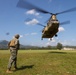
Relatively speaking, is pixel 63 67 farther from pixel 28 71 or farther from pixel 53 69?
pixel 28 71

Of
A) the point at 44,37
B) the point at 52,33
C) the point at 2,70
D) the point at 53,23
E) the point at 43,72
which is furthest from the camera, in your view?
the point at 44,37

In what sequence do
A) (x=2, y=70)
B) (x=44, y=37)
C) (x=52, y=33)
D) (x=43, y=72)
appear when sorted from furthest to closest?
(x=44, y=37) → (x=52, y=33) → (x=2, y=70) → (x=43, y=72)

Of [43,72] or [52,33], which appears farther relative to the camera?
[52,33]

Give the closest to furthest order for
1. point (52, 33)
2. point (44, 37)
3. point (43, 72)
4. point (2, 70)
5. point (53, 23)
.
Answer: point (43, 72) < point (2, 70) < point (53, 23) < point (52, 33) < point (44, 37)

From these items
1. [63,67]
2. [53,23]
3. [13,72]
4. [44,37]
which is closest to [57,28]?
[53,23]

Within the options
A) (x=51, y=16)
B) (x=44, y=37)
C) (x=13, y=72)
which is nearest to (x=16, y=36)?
(x=13, y=72)

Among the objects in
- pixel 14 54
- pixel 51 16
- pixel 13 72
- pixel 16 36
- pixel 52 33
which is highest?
pixel 51 16

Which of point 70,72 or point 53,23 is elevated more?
point 53,23

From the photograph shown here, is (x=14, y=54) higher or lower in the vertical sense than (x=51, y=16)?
lower

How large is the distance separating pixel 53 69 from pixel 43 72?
120 centimetres

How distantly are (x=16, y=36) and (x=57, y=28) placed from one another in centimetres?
1885

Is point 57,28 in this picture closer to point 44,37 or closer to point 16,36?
point 44,37

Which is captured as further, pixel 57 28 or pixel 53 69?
pixel 57 28

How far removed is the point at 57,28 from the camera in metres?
32.4
